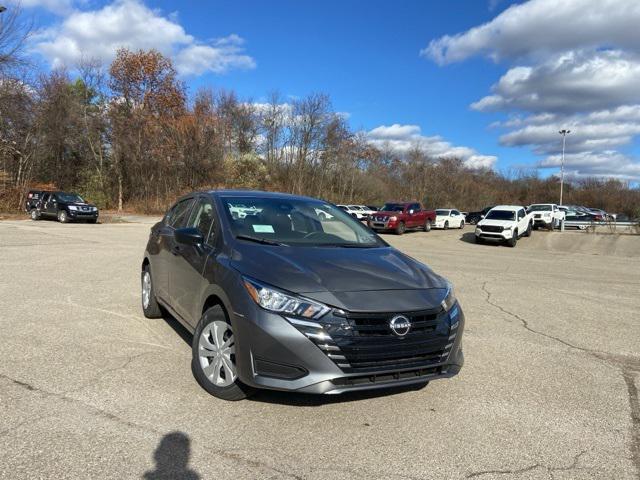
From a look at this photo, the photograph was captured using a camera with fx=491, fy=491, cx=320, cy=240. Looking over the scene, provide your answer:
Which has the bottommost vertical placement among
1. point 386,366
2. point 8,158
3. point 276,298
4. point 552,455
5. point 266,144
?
point 552,455

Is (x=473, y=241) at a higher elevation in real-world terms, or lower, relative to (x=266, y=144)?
lower

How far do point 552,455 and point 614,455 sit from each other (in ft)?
1.39

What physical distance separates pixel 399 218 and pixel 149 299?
2580 centimetres

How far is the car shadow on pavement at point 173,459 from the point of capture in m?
2.80

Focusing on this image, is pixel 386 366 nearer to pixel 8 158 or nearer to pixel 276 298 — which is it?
pixel 276 298

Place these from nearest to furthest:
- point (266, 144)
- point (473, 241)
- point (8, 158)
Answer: point (473, 241) < point (8, 158) < point (266, 144)

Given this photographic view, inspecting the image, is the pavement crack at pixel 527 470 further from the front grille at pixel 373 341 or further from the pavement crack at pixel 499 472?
the front grille at pixel 373 341

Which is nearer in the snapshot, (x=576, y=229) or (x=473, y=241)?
(x=473, y=241)

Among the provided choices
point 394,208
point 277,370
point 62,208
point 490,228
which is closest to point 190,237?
point 277,370

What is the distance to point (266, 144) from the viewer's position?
193 feet

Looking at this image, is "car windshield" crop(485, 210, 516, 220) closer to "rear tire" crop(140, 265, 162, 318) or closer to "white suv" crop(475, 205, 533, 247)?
"white suv" crop(475, 205, 533, 247)

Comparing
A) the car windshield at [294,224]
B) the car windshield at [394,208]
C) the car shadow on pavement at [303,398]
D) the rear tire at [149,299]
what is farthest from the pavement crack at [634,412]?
the car windshield at [394,208]

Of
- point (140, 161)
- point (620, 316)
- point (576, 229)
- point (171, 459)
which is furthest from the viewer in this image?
point (140, 161)

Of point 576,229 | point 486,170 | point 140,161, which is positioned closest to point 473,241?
point 576,229
